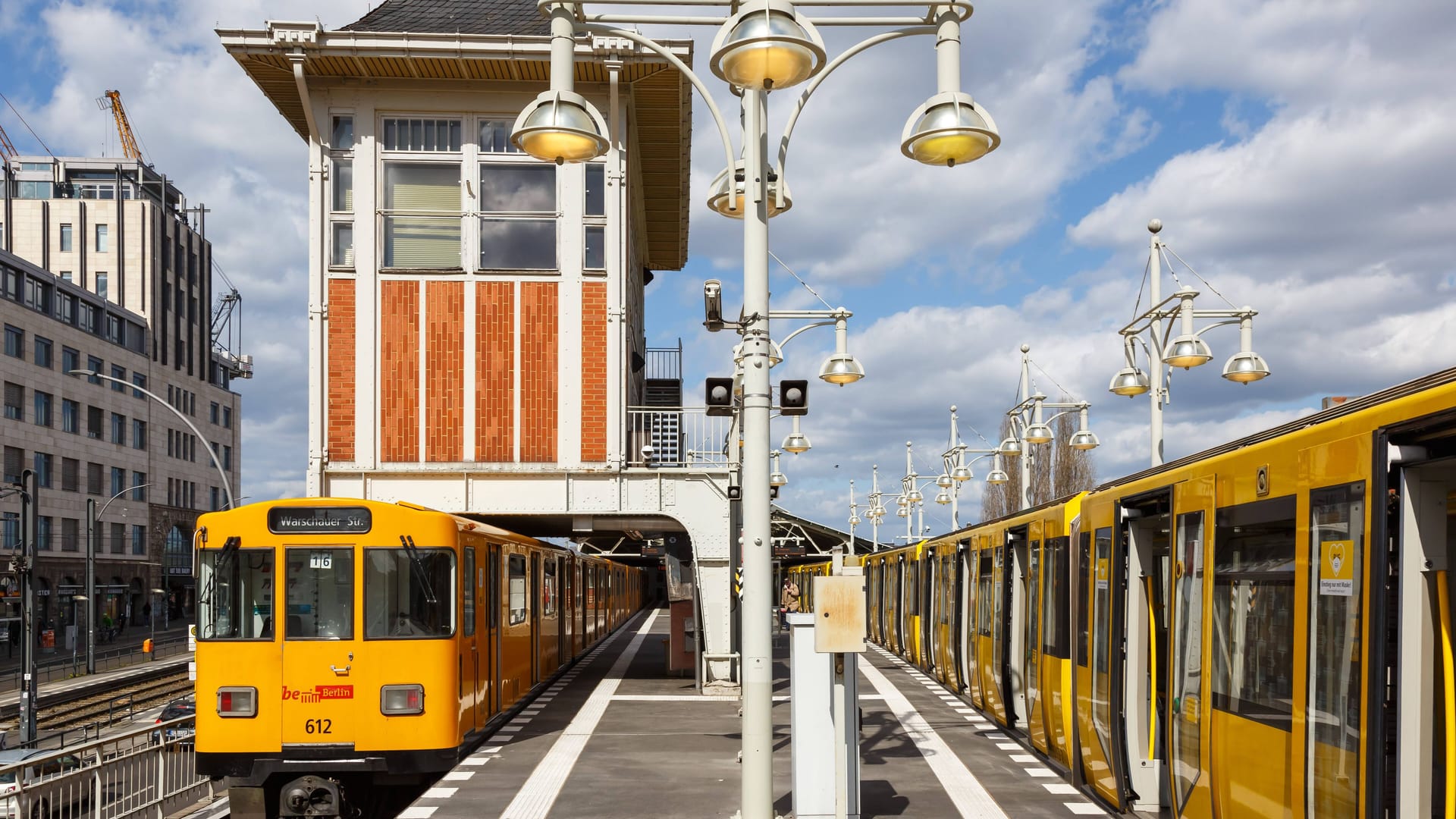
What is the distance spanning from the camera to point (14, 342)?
6025 cm

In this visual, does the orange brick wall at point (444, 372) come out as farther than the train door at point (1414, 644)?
Yes

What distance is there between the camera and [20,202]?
3019 inches

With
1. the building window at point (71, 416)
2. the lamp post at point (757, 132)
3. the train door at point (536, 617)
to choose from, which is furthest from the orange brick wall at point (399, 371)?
the building window at point (71, 416)

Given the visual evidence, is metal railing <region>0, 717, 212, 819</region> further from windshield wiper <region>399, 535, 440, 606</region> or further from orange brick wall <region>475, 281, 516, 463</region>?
orange brick wall <region>475, 281, 516, 463</region>

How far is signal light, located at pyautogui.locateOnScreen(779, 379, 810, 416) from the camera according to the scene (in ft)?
42.7

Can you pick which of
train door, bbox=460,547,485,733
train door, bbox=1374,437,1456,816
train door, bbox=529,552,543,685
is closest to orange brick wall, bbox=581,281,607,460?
train door, bbox=529,552,543,685

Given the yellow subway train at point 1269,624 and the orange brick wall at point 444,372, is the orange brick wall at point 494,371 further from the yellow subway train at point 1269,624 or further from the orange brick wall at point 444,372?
the yellow subway train at point 1269,624

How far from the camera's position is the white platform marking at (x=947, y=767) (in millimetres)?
11477

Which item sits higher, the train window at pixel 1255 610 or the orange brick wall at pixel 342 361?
the orange brick wall at pixel 342 361

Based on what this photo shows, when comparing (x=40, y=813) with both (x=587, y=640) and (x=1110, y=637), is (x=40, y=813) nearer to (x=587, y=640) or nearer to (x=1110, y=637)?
(x=1110, y=637)

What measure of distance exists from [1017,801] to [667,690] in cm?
1201

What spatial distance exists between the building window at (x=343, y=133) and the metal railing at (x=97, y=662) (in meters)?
23.6

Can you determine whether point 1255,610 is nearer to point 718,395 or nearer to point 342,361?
point 718,395

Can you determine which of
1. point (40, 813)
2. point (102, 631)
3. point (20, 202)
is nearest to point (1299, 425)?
point (40, 813)
